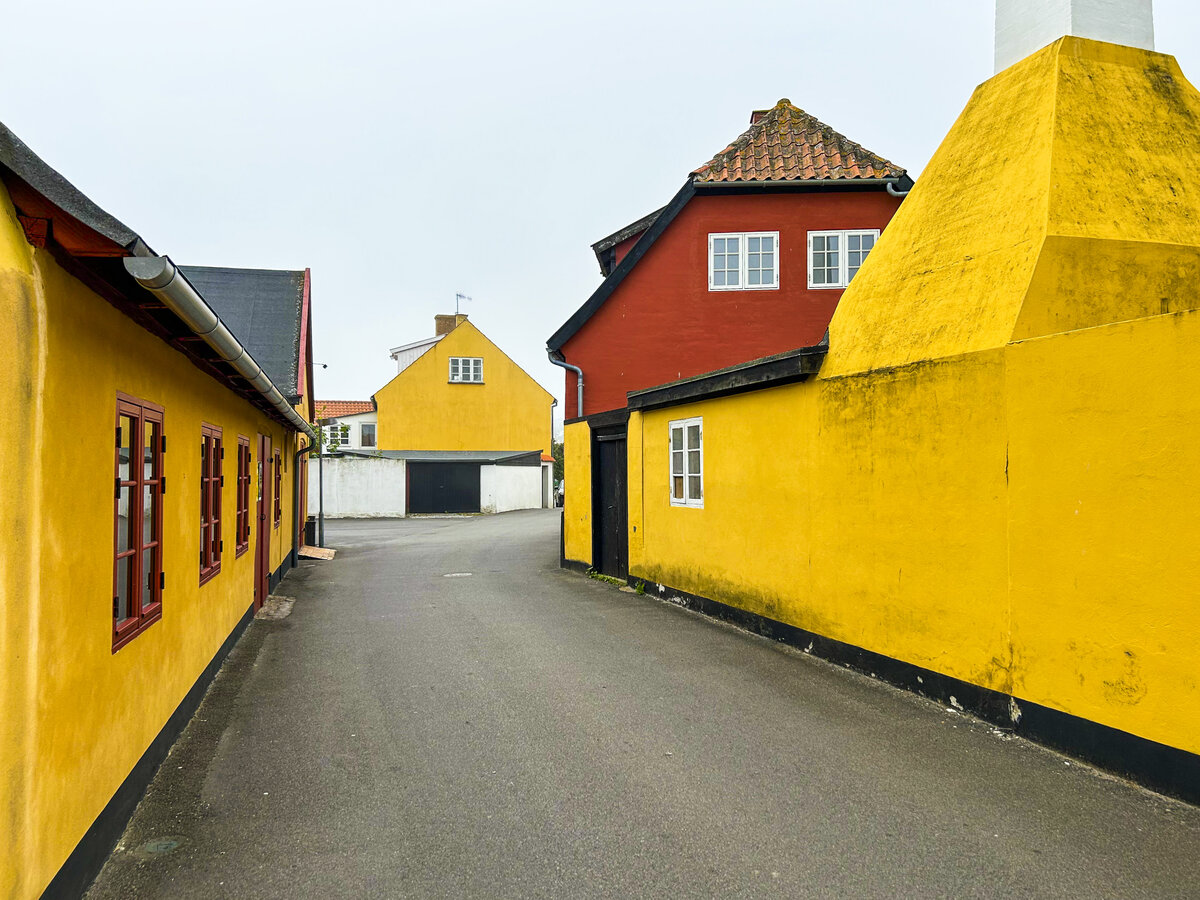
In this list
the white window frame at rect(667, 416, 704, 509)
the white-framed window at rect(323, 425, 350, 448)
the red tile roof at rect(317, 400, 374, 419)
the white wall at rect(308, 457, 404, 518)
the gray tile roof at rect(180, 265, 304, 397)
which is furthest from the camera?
the red tile roof at rect(317, 400, 374, 419)

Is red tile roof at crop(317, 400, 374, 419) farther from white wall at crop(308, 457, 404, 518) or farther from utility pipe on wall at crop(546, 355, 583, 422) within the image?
utility pipe on wall at crop(546, 355, 583, 422)

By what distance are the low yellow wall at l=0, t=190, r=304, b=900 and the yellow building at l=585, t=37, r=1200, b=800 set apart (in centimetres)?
532

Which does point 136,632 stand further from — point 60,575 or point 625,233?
point 625,233

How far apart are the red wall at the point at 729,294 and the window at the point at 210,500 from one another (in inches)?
343

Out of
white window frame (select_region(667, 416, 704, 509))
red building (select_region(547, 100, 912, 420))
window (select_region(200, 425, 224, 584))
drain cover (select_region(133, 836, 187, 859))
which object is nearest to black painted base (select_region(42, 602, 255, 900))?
drain cover (select_region(133, 836, 187, 859))

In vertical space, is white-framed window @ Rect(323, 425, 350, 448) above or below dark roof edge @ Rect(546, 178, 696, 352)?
below

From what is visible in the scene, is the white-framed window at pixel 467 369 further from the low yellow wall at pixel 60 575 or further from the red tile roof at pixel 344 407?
the low yellow wall at pixel 60 575

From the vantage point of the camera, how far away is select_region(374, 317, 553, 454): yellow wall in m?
39.7

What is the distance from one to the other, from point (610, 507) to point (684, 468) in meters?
3.40

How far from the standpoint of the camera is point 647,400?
12.3 meters

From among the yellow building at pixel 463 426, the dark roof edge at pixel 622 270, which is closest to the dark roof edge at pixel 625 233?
the dark roof edge at pixel 622 270

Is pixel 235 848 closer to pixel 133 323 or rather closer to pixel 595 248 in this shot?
pixel 133 323

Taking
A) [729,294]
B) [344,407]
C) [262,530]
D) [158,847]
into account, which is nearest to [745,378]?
[729,294]

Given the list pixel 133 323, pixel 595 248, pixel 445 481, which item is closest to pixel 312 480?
pixel 445 481
